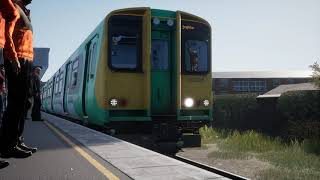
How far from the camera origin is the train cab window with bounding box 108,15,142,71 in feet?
33.7

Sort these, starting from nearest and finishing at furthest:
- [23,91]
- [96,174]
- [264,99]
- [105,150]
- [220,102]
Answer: [23,91]
[96,174]
[105,150]
[264,99]
[220,102]

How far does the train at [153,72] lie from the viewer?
33.4 feet

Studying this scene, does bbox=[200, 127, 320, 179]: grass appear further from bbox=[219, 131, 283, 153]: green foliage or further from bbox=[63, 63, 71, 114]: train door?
bbox=[63, 63, 71, 114]: train door

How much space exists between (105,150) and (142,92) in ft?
12.7

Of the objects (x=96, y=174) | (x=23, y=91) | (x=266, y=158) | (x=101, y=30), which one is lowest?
(x=266, y=158)

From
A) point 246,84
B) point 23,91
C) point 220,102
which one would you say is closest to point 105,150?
point 23,91

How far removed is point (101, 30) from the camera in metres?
10.6

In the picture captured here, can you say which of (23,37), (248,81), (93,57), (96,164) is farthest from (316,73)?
(248,81)

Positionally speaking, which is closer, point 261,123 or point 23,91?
point 23,91

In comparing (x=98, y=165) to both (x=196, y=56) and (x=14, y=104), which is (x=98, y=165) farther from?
(x=196, y=56)

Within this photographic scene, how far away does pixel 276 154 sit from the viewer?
11.7 m

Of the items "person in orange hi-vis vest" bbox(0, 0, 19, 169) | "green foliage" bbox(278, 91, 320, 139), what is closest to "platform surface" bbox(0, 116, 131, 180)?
"person in orange hi-vis vest" bbox(0, 0, 19, 169)

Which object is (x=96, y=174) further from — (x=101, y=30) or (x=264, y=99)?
(x=264, y=99)

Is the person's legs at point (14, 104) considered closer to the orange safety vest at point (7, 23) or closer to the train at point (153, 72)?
the orange safety vest at point (7, 23)
